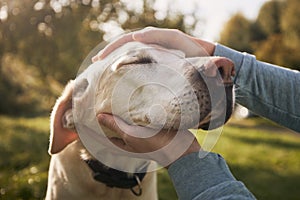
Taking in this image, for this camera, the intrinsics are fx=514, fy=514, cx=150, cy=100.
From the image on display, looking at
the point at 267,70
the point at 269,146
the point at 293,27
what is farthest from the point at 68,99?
the point at 293,27

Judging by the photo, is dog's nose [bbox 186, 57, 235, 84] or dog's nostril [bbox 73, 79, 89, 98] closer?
dog's nose [bbox 186, 57, 235, 84]

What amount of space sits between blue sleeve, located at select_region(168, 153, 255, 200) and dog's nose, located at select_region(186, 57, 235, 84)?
1.14ft

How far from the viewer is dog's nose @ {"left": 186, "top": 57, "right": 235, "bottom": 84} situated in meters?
2.08

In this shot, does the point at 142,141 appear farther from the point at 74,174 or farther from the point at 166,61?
the point at 74,174

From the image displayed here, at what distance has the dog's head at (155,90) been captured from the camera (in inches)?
85.7

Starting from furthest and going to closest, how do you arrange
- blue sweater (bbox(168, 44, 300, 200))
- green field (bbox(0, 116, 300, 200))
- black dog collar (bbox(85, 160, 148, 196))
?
green field (bbox(0, 116, 300, 200))
black dog collar (bbox(85, 160, 148, 196))
blue sweater (bbox(168, 44, 300, 200))

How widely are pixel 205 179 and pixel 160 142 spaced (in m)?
0.27

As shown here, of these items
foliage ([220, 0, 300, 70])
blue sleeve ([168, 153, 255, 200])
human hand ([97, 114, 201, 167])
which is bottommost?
foliage ([220, 0, 300, 70])

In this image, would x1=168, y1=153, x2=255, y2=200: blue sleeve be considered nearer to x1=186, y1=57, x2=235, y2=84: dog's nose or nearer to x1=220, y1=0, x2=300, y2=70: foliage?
x1=186, y1=57, x2=235, y2=84: dog's nose

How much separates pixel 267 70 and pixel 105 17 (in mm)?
6004

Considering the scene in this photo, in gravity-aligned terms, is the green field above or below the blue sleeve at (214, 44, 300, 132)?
below

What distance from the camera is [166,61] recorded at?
2414 millimetres

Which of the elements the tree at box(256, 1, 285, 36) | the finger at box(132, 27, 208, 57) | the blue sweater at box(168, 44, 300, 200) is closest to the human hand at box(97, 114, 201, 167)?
the finger at box(132, 27, 208, 57)

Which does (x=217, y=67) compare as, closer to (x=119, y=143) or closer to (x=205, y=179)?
(x=205, y=179)
